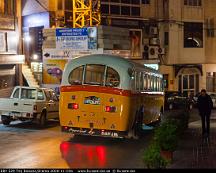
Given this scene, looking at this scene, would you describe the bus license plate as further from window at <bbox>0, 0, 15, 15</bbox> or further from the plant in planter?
window at <bbox>0, 0, 15, 15</bbox>

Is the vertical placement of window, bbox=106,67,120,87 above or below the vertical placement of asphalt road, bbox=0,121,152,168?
above

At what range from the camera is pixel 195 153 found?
50.5 feet

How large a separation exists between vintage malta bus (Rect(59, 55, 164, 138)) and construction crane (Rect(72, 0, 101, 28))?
20621 millimetres

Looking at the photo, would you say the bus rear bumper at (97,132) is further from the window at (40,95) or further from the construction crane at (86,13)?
the construction crane at (86,13)

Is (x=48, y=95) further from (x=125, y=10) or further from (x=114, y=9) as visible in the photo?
(x=125, y=10)

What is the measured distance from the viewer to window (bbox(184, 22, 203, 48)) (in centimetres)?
4709

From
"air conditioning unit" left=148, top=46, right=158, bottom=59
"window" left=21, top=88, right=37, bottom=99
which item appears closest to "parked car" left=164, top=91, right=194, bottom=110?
"air conditioning unit" left=148, top=46, right=158, bottom=59

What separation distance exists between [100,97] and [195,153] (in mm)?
3920

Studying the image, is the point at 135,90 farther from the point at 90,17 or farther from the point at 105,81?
the point at 90,17

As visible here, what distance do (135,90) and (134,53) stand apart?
26086 millimetres

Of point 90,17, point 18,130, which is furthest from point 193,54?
point 18,130

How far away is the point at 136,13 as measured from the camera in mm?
44500

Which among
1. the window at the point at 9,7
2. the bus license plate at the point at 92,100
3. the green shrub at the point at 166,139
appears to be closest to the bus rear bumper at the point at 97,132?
the bus license plate at the point at 92,100

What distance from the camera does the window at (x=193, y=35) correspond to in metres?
47.1
